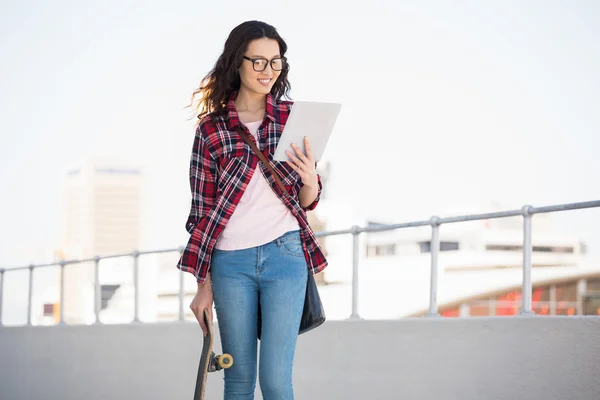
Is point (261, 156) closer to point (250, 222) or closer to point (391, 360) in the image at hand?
point (250, 222)

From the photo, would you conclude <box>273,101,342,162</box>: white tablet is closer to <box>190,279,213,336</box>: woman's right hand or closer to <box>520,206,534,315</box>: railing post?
<box>190,279,213,336</box>: woman's right hand

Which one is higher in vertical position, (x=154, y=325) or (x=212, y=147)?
(x=212, y=147)

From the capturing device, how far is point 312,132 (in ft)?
10.9

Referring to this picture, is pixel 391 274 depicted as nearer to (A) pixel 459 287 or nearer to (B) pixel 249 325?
(A) pixel 459 287

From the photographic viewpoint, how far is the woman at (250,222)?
3.28 m

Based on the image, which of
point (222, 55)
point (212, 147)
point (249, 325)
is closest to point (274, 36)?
point (222, 55)

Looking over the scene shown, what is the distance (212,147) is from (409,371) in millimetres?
2463

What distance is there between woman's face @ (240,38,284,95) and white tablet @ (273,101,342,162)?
0.19 meters

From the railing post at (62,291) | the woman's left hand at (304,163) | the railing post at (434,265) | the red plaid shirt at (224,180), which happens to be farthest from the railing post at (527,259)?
the railing post at (62,291)

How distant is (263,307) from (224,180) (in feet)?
1.45

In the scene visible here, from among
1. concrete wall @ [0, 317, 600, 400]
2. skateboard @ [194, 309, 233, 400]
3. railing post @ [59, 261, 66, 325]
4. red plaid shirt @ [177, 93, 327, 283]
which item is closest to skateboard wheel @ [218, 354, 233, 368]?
skateboard @ [194, 309, 233, 400]

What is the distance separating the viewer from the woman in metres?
3.28

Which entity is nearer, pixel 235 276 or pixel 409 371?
pixel 235 276

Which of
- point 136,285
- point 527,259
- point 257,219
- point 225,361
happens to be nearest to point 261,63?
point 257,219
